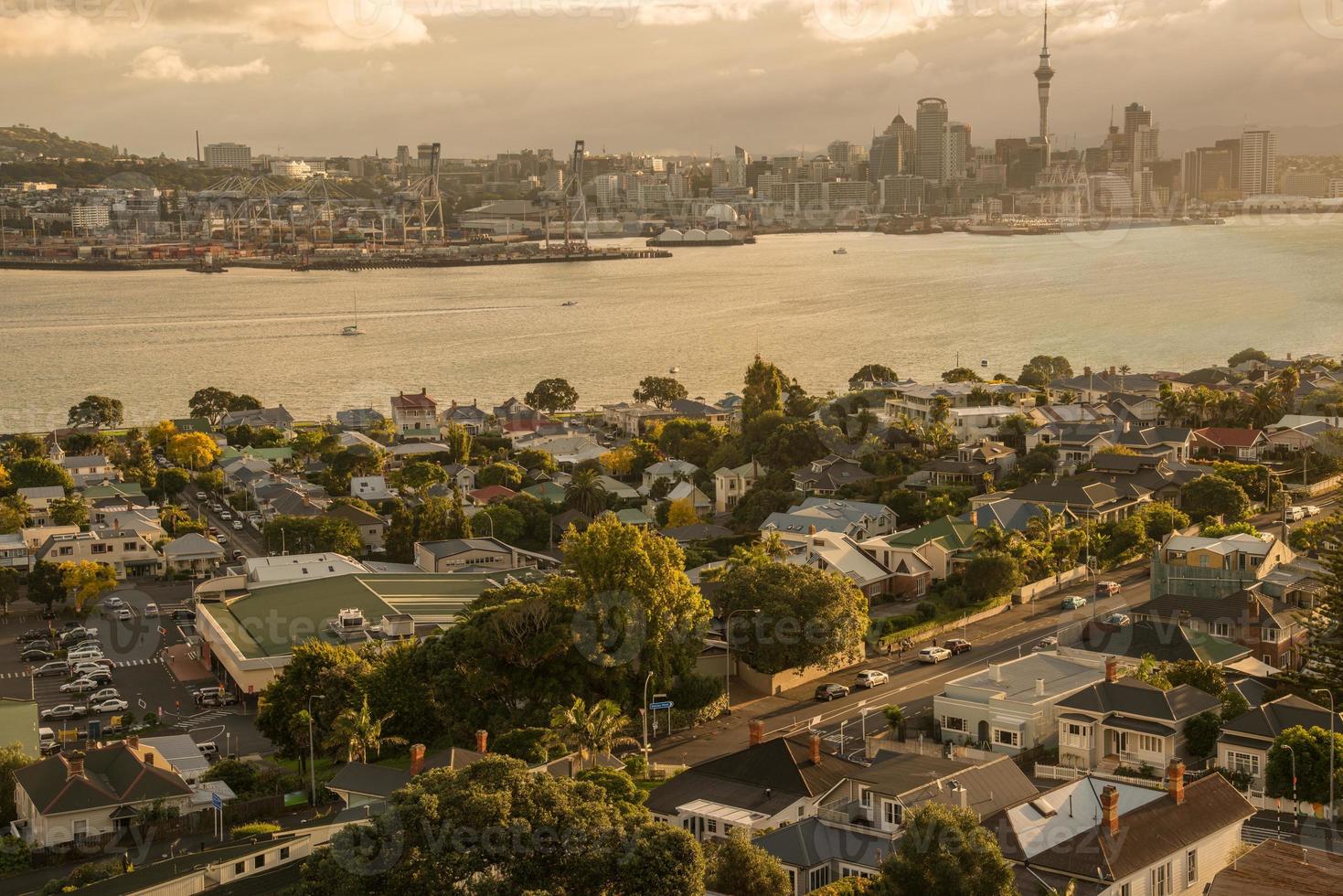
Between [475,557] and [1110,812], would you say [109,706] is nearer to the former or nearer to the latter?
[475,557]

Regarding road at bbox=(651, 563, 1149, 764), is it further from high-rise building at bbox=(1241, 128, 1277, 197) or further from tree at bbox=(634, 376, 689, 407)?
high-rise building at bbox=(1241, 128, 1277, 197)

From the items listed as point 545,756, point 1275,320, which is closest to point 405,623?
point 545,756

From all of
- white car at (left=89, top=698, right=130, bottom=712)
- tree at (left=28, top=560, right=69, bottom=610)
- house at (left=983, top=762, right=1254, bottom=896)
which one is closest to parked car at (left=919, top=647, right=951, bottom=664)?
house at (left=983, top=762, right=1254, bottom=896)

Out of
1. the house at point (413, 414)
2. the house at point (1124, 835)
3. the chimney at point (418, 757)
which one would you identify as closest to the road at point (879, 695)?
the chimney at point (418, 757)

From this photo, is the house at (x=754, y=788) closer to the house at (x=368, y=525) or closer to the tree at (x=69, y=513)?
the house at (x=368, y=525)

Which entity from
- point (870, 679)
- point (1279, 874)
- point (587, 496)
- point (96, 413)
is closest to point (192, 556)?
point (587, 496)

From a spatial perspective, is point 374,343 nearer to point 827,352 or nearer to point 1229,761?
point 827,352
